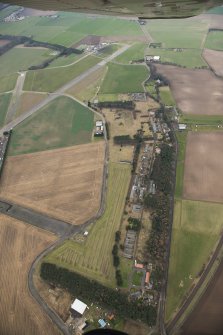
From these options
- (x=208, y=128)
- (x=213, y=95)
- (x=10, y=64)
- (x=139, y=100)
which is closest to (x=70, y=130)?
(x=139, y=100)

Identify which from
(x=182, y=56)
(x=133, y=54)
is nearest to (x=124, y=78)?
(x=133, y=54)

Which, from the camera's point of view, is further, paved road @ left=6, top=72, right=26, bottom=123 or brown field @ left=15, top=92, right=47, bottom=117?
brown field @ left=15, top=92, right=47, bottom=117

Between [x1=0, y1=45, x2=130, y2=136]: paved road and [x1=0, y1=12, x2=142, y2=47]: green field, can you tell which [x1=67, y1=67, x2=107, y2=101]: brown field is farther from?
[x1=0, y1=12, x2=142, y2=47]: green field

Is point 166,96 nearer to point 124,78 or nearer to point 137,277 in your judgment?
point 124,78

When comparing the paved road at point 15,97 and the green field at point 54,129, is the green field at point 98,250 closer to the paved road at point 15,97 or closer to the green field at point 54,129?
the green field at point 54,129

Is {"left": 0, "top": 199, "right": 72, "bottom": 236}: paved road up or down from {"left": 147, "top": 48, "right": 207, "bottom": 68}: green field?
down

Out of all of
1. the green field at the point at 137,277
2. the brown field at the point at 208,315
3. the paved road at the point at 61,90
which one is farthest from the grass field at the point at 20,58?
the brown field at the point at 208,315

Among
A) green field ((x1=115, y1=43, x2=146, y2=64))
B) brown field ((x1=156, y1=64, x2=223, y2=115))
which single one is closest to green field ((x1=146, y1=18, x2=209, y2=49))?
green field ((x1=115, y1=43, x2=146, y2=64))
